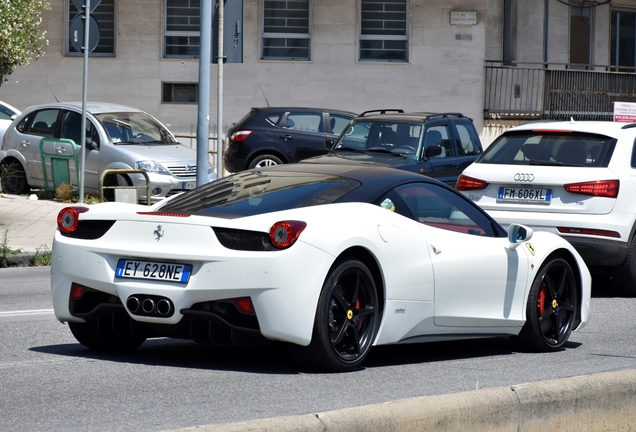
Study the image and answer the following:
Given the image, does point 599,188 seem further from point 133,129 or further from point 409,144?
point 133,129

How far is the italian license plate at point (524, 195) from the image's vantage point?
10648 millimetres

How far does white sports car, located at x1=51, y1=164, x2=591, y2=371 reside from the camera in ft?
20.0

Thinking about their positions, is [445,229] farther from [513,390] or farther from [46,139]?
[46,139]

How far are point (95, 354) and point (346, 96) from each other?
2055 centimetres

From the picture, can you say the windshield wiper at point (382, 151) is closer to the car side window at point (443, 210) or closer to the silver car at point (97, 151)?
the silver car at point (97, 151)

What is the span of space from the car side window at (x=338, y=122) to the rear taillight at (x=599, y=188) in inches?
422

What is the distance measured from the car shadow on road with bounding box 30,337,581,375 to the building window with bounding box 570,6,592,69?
23265mm

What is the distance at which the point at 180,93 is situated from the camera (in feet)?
89.6

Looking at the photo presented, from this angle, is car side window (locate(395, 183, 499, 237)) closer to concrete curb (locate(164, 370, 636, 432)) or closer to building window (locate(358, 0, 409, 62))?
concrete curb (locate(164, 370, 636, 432))

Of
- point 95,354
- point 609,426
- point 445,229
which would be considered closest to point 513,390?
point 609,426

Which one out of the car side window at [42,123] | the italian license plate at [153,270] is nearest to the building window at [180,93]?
the car side window at [42,123]

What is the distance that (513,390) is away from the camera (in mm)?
4895

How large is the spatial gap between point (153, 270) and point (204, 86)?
1020 centimetres

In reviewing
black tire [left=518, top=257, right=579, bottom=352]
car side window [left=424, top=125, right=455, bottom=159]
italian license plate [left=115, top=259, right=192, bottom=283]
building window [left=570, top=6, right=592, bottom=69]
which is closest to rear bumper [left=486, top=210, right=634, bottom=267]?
black tire [left=518, top=257, right=579, bottom=352]
